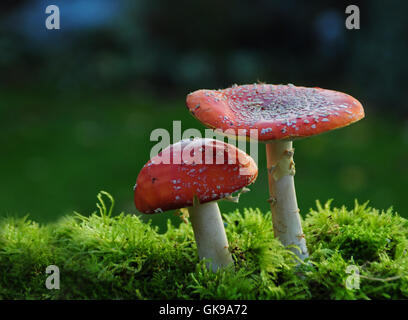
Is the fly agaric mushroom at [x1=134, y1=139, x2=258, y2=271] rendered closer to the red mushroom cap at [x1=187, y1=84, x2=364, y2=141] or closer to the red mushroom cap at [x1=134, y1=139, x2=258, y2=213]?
the red mushroom cap at [x1=134, y1=139, x2=258, y2=213]

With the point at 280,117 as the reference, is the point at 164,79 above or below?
above

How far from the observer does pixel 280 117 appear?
1.47 m

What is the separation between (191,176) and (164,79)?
4.71 metres

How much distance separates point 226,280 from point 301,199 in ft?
6.88

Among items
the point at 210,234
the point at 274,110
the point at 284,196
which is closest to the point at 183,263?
the point at 210,234

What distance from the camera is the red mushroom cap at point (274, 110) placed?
1385 mm

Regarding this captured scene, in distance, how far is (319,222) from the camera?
6.89ft

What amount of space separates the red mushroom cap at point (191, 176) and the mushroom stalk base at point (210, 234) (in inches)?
7.0

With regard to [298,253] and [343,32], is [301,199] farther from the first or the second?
[343,32]

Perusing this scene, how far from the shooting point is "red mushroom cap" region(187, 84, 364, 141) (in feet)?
4.54

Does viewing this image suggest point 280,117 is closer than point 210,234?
Yes

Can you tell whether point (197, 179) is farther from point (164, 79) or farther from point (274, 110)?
point (164, 79)

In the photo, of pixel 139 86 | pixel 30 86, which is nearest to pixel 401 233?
pixel 139 86

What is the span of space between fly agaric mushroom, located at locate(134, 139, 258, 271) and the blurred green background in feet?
6.68
